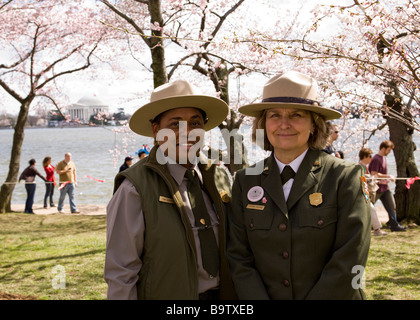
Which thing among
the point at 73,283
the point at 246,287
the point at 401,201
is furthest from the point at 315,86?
the point at 401,201

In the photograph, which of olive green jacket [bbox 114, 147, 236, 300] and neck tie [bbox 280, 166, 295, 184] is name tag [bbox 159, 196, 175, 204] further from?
neck tie [bbox 280, 166, 295, 184]

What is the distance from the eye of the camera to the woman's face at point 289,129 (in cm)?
218

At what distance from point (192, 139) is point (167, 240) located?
58cm

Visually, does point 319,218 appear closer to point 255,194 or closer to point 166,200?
point 255,194

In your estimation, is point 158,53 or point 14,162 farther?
point 14,162

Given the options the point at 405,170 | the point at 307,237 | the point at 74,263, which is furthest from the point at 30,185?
the point at 307,237

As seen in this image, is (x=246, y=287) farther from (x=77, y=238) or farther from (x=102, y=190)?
(x=102, y=190)

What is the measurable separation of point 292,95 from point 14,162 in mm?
13875

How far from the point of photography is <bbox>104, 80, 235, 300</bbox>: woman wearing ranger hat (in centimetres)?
214

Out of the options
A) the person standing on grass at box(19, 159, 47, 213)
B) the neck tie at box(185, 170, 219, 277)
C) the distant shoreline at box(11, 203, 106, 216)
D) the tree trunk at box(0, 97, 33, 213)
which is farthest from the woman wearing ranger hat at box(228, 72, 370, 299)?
the tree trunk at box(0, 97, 33, 213)

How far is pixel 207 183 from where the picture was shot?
2490 mm

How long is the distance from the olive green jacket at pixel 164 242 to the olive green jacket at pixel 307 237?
23 centimetres

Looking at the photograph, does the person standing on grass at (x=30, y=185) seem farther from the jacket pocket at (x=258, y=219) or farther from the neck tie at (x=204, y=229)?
the jacket pocket at (x=258, y=219)

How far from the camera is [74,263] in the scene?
7453 millimetres
